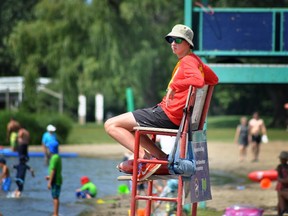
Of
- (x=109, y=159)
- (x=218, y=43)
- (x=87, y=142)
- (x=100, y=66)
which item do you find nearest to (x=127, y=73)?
(x=100, y=66)

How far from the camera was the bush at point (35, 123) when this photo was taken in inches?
1613

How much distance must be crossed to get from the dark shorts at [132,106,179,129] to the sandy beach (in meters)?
7.17

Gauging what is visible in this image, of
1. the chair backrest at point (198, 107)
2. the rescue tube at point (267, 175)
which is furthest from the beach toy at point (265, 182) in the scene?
the chair backrest at point (198, 107)

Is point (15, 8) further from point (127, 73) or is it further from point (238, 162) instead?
point (238, 162)

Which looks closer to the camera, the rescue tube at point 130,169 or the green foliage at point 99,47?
the rescue tube at point 130,169

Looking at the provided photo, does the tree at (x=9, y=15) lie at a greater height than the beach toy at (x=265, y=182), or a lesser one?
greater

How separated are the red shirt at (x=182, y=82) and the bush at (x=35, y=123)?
108 feet

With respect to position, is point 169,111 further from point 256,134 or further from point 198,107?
point 256,134

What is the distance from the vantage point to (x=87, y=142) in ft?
148

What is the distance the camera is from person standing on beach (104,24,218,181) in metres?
8.19

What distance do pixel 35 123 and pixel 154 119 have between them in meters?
33.6

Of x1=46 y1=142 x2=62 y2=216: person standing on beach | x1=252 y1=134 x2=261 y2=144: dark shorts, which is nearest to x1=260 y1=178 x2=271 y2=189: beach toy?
x1=46 y1=142 x2=62 y2=216: person standing on beach

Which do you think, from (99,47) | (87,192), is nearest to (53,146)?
(87,192)

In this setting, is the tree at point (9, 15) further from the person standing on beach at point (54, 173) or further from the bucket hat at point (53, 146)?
the person standing on beach at point (54, 173)
